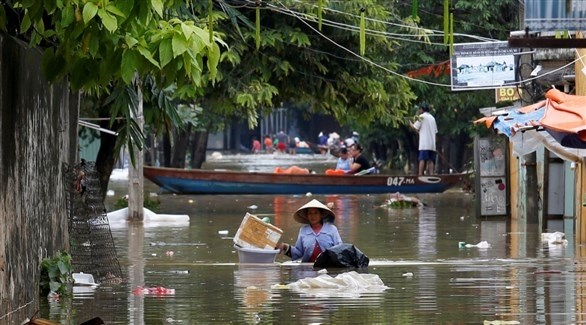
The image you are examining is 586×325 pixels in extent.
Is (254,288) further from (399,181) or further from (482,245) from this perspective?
(399,181)

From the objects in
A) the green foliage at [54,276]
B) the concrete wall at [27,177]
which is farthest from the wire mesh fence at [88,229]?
the green foliage at [54,276]

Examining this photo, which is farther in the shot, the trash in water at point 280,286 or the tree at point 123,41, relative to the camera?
the trash in water at point 280,286

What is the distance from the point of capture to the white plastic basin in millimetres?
16234

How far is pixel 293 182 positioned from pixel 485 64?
33.2 feet

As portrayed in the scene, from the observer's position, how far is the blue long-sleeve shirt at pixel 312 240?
1595 cm

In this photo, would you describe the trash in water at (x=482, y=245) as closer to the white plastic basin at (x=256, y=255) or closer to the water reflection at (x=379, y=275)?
the water reflection at (x=379, y=275)

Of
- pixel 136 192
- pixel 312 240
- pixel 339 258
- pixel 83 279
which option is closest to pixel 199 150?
pixel 136 192

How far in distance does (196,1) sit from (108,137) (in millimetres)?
3921

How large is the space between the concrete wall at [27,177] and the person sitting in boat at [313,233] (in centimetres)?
300

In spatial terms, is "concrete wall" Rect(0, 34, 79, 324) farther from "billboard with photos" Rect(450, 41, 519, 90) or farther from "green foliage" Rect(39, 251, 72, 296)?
"billboard with photos" Rect(450, 41, 519, 90)

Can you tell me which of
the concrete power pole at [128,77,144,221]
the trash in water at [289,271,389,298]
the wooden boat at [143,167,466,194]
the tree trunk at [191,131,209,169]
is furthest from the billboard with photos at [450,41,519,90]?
the tree trunk at [191,131,209,169]

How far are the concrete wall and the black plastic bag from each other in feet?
10.0

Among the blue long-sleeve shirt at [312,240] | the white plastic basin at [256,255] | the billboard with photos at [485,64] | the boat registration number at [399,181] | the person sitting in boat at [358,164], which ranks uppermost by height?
the billboard with photos at [485,64]

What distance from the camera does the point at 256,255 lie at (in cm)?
1636
